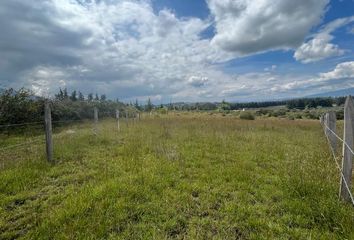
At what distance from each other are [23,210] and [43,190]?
2.84 ft

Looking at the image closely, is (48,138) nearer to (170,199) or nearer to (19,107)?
(170,199)

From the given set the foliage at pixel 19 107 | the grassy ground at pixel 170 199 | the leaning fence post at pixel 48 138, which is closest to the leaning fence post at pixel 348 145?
the grassy ground at pixel 170 199

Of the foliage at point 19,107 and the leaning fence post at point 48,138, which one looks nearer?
the leaning fence post at point 48,138

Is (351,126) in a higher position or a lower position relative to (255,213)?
higher

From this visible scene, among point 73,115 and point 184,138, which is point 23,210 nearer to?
point 184,138

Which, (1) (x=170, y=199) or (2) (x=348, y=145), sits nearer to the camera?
(2) (x=348, y=145)

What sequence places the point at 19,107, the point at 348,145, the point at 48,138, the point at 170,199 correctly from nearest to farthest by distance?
1. the point at 348,145
2. the point at 170,199
3. the point at 48,138
4. the point at 19,107

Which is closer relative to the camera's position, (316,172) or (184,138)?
(316,172)

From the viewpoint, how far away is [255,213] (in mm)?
3791

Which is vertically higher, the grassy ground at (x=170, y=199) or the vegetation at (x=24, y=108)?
the vegetation at (x=24, y=108)

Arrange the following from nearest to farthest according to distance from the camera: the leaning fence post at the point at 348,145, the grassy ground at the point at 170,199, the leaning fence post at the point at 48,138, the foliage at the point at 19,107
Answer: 1. the grassy ground at the point at 170,199
2. the leaning fence post at the point at 348,145
3. the leaning fence post at the point at 48,138
4. the foliage at the point at 19,107

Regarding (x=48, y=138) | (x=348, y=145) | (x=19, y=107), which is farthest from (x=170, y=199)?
(x=19, y=107)

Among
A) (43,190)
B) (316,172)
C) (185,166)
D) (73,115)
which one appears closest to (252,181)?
(316,172)

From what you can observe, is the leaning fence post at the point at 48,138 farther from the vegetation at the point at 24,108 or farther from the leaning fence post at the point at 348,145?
the vegetation at the point at 24,108
